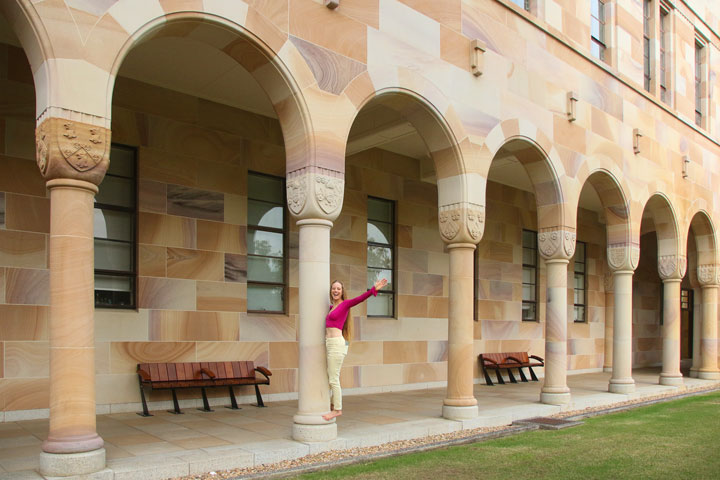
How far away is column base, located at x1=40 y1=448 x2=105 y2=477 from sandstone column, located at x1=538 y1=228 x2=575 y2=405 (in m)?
7.45

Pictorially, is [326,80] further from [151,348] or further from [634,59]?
[634,59]

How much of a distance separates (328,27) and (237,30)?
1322 mm

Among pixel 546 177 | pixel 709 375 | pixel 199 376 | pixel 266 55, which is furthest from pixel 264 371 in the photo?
pixel 709 375

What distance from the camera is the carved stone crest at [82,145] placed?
530 centimetres

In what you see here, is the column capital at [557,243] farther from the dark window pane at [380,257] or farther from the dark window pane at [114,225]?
the dark window pane at [114,225]

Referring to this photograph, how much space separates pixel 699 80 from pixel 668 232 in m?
5.91

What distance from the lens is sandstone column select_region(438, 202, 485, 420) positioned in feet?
28.9

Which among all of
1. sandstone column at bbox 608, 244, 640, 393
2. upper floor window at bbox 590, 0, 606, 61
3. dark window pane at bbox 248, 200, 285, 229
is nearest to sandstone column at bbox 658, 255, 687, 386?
sandstone column at bbox 608, 244, 640, 393

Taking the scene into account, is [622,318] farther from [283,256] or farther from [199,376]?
[199,376]

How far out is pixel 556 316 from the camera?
10.7 meters

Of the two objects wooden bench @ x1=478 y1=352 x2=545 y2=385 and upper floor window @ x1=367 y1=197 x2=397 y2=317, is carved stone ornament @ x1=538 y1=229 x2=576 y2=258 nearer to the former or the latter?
upper floor window @ x1=367 y1=197 x2=397 y2=317

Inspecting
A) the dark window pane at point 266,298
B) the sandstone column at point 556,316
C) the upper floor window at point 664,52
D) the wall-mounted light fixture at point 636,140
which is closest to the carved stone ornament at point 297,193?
the dark window pane at point 266,298

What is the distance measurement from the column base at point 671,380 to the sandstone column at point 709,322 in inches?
83.8

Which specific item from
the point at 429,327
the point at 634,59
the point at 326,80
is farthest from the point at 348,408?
the point at 634,59
